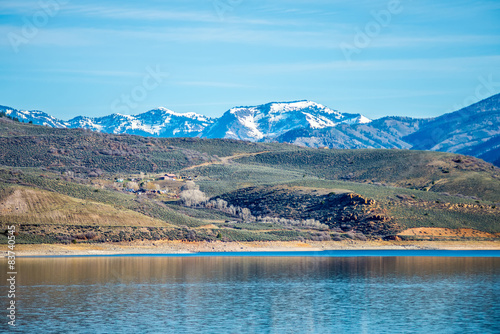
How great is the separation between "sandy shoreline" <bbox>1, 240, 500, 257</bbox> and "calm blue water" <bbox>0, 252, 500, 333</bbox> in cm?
1773

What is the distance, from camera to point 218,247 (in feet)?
414

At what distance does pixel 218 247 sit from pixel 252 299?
69.0m

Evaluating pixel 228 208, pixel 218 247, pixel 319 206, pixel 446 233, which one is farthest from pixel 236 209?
pixel 446 233

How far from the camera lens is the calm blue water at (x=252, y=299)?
4481 cm

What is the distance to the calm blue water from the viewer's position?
147ft

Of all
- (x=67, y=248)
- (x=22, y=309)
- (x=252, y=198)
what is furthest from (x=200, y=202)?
(x=22, y=309)

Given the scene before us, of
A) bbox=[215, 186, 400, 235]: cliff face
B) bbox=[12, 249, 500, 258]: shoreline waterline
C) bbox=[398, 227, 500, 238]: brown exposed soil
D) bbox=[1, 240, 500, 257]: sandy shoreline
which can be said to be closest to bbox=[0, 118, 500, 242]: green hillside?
bbox=[215, 186, 400, 235]: cliff face

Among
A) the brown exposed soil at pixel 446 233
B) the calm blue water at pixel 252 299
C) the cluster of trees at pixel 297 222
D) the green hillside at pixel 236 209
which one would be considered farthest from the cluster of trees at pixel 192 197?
the calm blue water at pixel 252 299

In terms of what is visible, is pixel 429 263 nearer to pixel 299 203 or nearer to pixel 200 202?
pixel 299 203

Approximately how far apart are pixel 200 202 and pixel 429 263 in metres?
89.5

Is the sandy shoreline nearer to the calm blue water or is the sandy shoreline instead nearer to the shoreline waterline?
the shoreline waterline

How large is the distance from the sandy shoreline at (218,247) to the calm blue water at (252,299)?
58.2 feet

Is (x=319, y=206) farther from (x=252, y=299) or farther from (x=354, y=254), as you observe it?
(x=252, y=299)

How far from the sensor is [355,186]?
7062 inches
